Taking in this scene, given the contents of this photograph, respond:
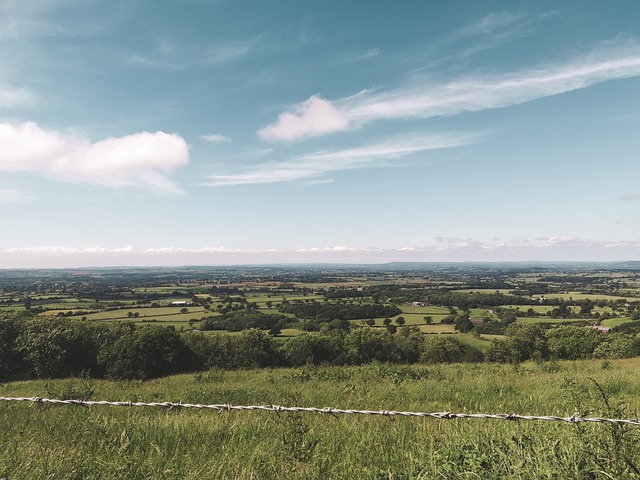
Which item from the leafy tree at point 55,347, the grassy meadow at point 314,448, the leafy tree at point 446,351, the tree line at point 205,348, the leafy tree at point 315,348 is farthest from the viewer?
the leafy tree at point 446,351

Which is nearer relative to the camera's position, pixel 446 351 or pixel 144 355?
pixel 144 355

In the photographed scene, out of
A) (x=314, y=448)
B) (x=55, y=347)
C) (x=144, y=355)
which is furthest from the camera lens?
(x=144, y=355)

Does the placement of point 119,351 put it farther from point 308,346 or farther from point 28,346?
point 308,346

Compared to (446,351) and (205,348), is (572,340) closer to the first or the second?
(446,351)

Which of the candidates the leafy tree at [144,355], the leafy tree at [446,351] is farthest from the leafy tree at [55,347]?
the leafy tree at [446,351]

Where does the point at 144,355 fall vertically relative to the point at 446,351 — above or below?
above

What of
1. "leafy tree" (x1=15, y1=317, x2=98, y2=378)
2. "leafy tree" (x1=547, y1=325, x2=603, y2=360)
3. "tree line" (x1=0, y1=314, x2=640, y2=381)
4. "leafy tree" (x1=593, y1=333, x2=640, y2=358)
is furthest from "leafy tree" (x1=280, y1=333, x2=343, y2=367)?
"leafy tree" (x1=593, y1=333, x2=640, y2=358)

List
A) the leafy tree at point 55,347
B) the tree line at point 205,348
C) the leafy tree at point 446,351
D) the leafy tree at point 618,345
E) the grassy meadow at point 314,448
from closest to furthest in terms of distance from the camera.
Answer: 1. the grassy meadow at point 314,448
2. the leafy tree at point 55,347
3. the tree line at point 205,348
4. the leafy tree at point 618,345
5. the leafy tree at point 446,351

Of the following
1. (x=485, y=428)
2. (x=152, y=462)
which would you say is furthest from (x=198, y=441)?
(x=485, y=428)

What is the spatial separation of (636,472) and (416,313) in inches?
3804

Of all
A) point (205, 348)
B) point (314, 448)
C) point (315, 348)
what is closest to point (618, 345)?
point (315, 348)

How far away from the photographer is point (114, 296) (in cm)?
12850

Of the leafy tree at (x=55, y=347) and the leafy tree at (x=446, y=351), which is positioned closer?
the leafy tree at (x=55, y=347)

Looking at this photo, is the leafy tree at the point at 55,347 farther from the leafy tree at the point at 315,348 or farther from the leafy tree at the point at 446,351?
the leafy tree at the point at 446,351
